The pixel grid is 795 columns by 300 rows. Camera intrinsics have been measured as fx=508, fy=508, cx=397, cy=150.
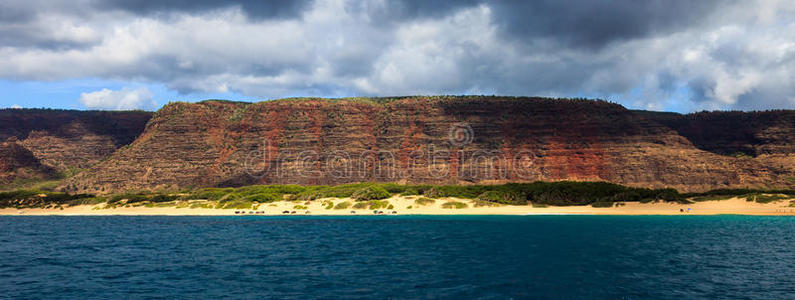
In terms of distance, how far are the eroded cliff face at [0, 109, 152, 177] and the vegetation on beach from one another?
42.0 m

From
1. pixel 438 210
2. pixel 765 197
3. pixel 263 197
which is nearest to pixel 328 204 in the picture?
pixel 263 197

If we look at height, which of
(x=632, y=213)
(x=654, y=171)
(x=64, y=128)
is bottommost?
(x=632, y=213)

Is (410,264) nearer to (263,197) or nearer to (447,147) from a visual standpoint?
(263,197)

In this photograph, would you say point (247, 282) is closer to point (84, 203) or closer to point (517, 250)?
point (517, 250)

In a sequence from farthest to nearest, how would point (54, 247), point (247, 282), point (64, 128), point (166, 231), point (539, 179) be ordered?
1. point (64, 128)
2. point (539, 179)
3. point (166, 231)
4. point (54, 247)
5. point (247, 282)

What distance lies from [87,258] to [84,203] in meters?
70.5

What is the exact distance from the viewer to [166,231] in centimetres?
5425

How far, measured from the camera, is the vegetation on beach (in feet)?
280

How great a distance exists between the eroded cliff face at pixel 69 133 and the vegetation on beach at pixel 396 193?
42.0m

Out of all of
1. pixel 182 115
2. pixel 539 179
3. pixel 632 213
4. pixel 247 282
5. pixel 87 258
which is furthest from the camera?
pixel 182 115

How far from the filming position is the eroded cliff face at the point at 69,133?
5448 inches

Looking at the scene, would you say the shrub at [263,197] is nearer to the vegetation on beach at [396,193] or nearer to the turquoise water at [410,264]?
the vegetation on beach at [396,193]

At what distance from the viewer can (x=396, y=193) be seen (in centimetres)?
9256

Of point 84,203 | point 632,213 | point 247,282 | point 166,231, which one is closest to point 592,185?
point 632,213
